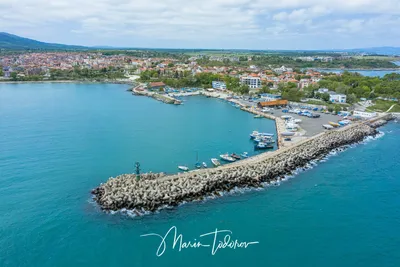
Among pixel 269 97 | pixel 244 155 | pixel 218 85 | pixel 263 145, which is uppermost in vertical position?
pixel 218 85

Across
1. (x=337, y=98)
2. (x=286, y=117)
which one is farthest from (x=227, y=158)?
(x=337, y=98)

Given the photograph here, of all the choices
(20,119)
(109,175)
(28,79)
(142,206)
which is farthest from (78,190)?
(28,79)

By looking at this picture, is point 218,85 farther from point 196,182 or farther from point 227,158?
point 196,182

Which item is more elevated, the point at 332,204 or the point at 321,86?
the point at 321,86

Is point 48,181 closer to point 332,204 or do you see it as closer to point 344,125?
A: point 332,204

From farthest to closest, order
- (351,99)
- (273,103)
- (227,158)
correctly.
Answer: (351,99) < (273,103) < (227,158)

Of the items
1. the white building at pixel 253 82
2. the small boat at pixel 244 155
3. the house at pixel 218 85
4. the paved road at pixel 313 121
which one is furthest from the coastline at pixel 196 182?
the white building at pixel 253 82
